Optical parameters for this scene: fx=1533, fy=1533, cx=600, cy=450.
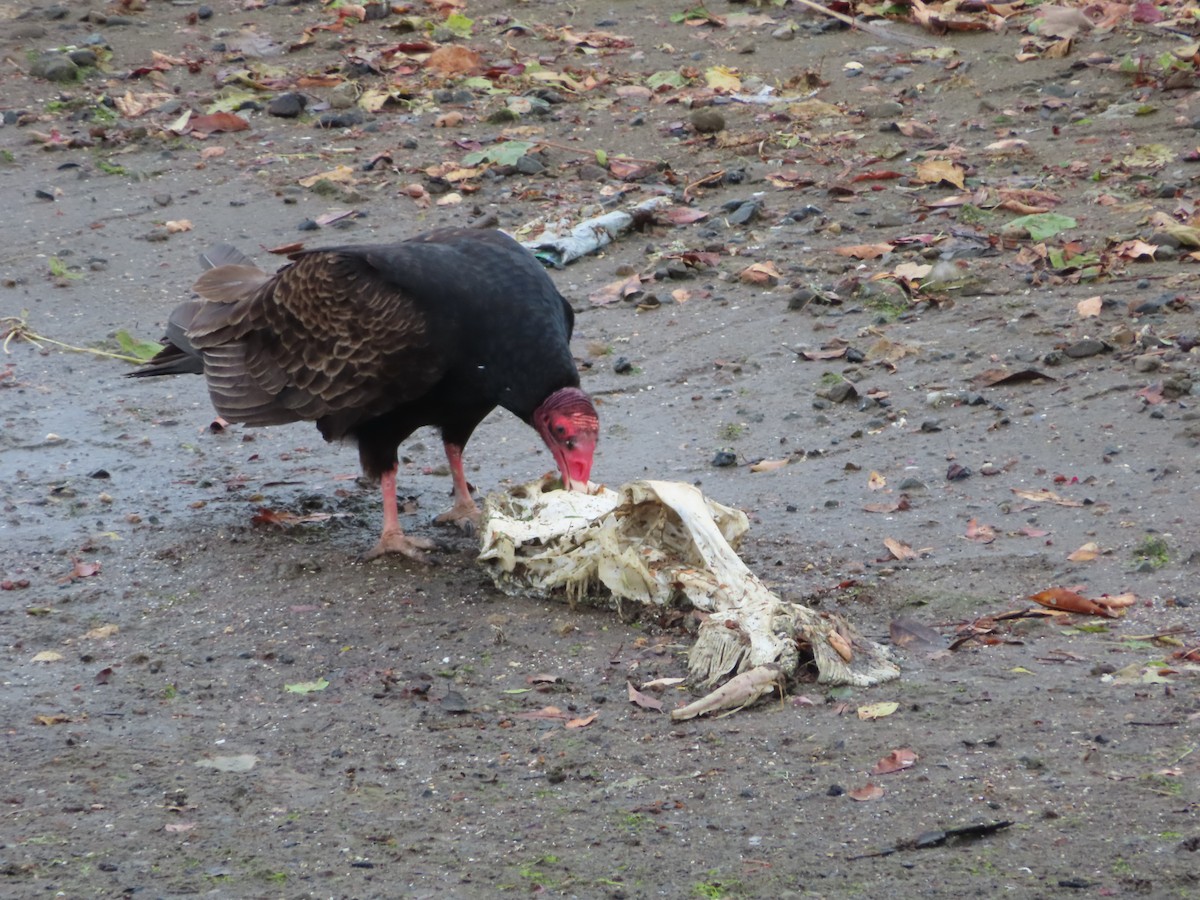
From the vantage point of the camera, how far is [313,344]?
5230 mm

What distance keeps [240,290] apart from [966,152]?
13.9 ft

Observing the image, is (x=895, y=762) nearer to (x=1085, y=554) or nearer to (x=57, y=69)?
(x=1085, y=554)

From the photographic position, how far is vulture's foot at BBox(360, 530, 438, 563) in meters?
5.05

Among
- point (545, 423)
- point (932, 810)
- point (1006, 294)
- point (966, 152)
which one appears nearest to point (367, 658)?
point (545, 423)

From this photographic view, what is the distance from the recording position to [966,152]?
26.9 ft

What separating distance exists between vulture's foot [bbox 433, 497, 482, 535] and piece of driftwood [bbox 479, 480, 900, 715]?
586 mm

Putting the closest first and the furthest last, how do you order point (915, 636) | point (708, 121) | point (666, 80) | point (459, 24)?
point (915, 636), point (708, 121), point (666, 80), point (459, 24)

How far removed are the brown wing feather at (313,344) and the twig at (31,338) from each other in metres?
1.33

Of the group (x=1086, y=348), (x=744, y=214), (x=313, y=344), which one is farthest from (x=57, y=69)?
(x=1086, y=348)

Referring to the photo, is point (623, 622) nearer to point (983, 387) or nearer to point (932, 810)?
point (932, 810)

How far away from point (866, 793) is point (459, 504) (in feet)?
8.35

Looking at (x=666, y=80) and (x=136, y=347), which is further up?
(x=666, y=80)

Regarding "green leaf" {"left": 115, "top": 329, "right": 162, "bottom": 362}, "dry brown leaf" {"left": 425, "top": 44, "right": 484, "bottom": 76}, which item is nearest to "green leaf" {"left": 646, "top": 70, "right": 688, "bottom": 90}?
"dry brown leaf" {"left": 425, "top": 44, "right": 484, "bottom": 76}

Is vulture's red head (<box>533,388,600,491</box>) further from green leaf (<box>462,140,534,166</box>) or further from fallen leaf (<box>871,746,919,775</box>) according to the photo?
green leaf (<box>462,140,534,166</box>)
